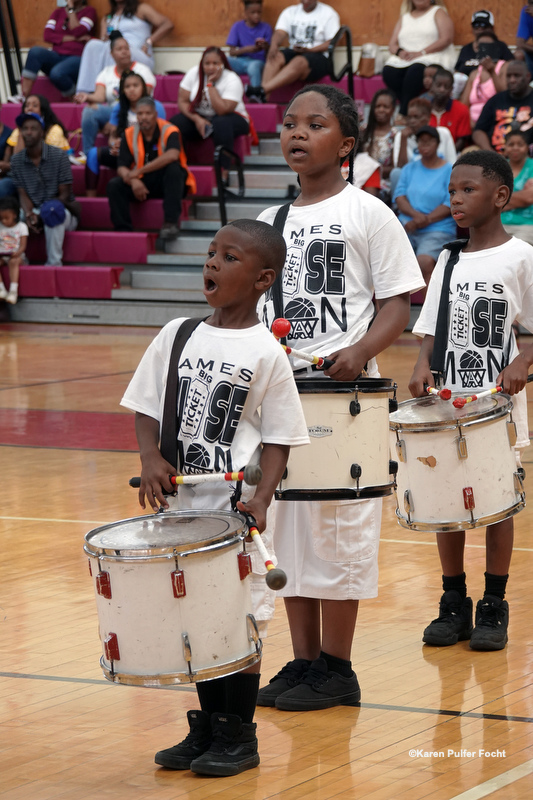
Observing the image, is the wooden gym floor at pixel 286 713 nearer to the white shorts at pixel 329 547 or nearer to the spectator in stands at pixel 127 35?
the white shorts at pixel 329 547

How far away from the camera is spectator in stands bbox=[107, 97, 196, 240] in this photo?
1417cm

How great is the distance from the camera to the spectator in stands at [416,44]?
567 inches

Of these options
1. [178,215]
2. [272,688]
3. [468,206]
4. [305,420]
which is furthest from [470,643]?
[178,215]

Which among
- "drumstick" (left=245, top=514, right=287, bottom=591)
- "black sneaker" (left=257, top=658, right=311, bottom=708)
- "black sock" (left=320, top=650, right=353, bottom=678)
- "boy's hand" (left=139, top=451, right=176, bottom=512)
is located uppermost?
"boy's hand" (left=139, top=451, right=176, bottom=512)

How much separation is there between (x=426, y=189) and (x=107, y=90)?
215 inches

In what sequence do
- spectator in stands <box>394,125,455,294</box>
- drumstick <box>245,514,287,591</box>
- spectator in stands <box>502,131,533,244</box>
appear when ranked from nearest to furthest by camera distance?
drumstick <box>245,514,287,591</box> < spectator in stands <box>502,131,533,244</box> < spectator in stands <box>394,125,455,294</box>

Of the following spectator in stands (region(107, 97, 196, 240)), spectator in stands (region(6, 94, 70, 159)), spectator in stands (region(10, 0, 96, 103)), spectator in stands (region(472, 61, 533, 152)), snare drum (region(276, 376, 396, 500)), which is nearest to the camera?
snare drum (region(276, 376, 396, 500))

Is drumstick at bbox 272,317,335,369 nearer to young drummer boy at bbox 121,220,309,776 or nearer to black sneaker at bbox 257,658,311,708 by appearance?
young drummer boy at bbox 121,220,309,776

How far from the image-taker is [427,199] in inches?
488

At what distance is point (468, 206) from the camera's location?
450cm

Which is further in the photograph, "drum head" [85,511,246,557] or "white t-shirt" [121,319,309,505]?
"white t-shirt" [121,319,309,505]

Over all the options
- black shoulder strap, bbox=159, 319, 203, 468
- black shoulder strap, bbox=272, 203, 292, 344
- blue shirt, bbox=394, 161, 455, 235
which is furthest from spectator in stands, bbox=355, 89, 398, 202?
black shoulder strap, bbox=159, 319, 203, 468

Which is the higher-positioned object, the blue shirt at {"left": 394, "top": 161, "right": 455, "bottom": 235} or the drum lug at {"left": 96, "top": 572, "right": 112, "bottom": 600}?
the drum lug at {"left": 96, "top": 572, "right": 112, "bottom": 600}

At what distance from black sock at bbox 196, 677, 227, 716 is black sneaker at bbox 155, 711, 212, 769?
3cm
